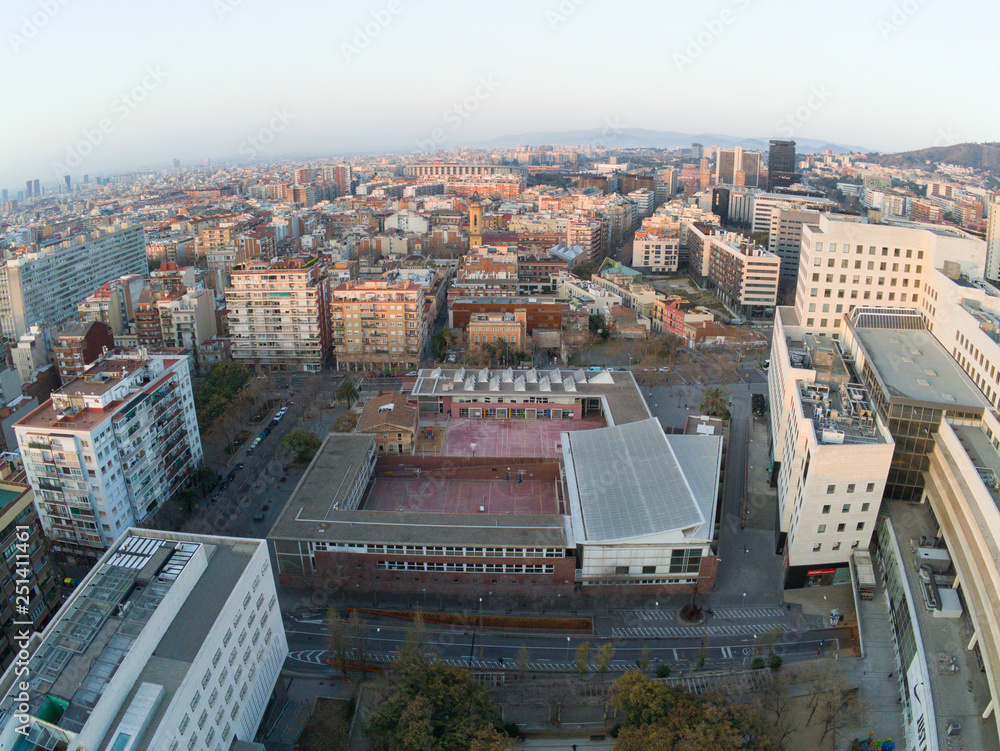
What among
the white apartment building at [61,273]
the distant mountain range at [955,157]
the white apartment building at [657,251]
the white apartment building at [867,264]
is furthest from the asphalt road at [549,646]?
the distant mountain range at [955,157]

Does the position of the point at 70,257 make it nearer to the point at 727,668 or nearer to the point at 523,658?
the point at 523,658

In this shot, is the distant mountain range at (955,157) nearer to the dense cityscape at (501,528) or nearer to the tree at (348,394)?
the dense cityscape at (501,528)

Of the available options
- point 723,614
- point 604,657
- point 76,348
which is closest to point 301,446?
point 76,348

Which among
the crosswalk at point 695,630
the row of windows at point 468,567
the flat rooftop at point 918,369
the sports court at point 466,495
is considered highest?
the flat rooftop at point 918,369

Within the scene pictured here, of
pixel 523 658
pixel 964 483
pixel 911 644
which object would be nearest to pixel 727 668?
pixel 911 644

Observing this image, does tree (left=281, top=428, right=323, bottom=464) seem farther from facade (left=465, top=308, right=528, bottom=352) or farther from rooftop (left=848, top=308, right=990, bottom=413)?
rooftop (left=848, top=308, right=990, bottom=413)

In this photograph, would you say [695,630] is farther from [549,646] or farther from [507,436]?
[507,436]

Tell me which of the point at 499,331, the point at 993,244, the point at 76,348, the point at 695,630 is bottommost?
the point at 695,630
